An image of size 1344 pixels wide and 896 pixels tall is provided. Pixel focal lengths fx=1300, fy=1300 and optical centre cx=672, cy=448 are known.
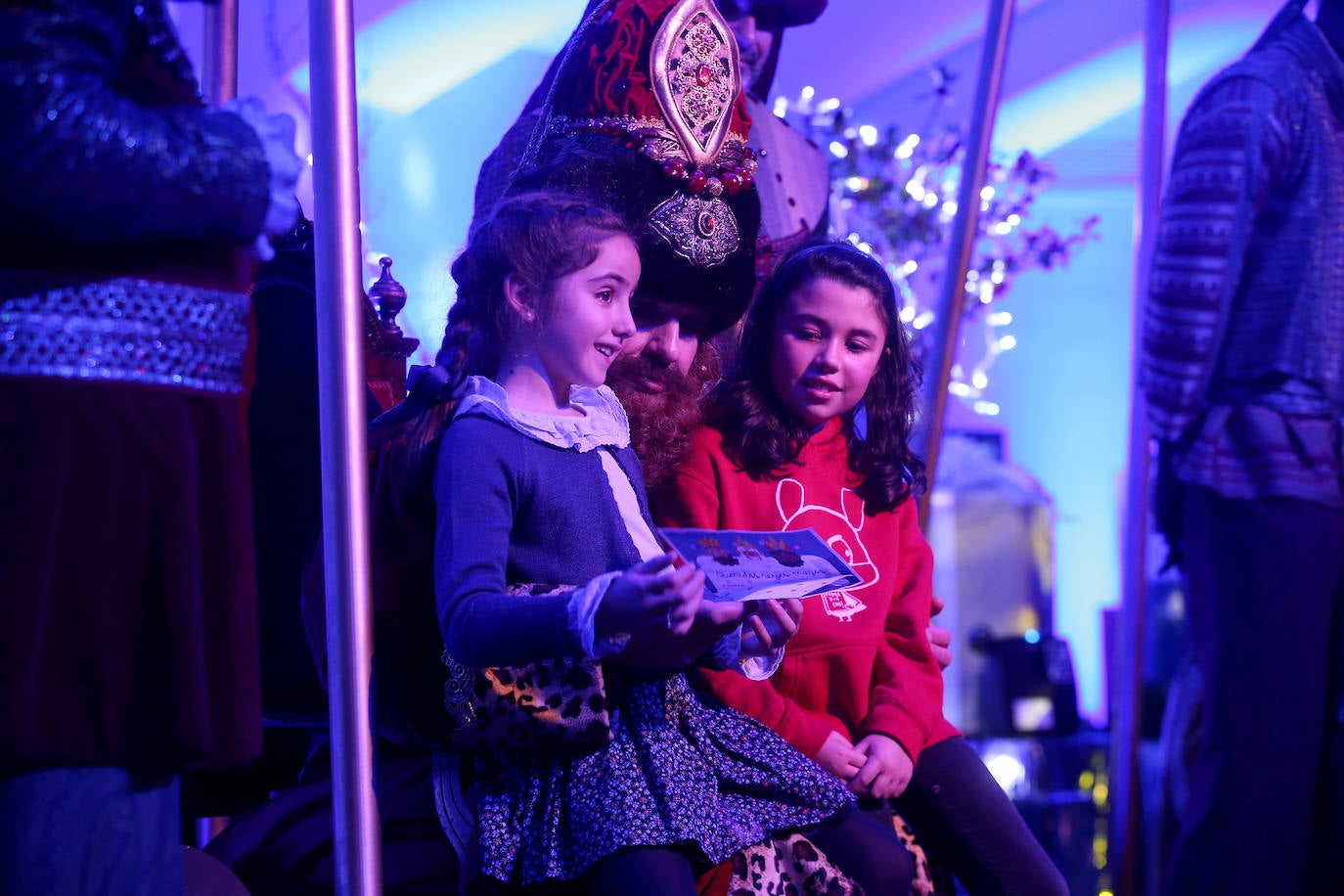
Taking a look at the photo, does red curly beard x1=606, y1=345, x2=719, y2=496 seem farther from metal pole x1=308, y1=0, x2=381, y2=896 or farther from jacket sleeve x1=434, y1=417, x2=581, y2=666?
metal pole x1=308, y1=0, x2=381, y2=896

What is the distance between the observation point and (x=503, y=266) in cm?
127

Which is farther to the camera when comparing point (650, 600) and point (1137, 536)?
point (1137, 536)

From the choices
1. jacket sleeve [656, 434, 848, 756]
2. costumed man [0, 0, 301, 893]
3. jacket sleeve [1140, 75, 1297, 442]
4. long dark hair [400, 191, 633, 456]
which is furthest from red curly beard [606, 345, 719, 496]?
jacket sleeve [1140, 75, 1297, 442]

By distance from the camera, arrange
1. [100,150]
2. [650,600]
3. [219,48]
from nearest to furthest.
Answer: [100,150], [650,600], [219,48]

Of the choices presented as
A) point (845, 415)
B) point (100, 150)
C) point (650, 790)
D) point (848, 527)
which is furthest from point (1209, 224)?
point (100, 150)

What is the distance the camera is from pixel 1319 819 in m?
2.17

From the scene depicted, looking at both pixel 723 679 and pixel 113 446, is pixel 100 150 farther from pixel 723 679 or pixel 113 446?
pixel 723 679

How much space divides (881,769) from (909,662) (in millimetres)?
162

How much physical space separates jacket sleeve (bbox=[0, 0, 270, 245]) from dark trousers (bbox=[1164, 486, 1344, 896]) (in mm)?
1738

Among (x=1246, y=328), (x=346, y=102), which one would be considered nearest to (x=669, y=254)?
(x=346, y=102)

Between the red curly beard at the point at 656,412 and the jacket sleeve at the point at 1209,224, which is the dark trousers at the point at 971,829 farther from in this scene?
the jacket sleeve at the point at 1209,224

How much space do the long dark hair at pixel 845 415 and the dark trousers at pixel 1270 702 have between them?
0.78 meters

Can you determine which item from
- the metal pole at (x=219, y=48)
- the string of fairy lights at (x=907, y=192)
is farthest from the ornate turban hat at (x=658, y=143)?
the string of fairy lights at (x=907, y=192)

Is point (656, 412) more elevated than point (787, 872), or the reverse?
point (656, 412)
